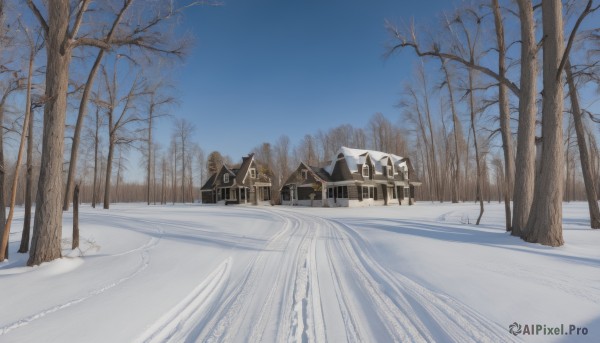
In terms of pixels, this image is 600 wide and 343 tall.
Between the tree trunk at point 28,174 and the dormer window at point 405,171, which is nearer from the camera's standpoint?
the tree trunk at point 28,174

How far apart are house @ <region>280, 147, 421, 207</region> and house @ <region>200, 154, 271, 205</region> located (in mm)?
3641

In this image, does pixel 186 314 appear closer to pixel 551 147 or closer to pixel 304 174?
pixel 551 147

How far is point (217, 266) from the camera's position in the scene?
6344 mm

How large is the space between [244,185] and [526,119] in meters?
32.6

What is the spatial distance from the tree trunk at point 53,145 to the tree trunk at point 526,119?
1269cm

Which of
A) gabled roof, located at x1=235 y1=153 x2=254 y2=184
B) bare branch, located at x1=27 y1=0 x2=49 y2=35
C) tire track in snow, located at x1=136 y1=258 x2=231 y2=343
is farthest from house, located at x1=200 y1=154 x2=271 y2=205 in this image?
tire track in snow, located at x1=136 y1=258 x2=231 y2=343

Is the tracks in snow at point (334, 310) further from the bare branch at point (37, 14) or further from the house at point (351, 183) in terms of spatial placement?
the house at point (351, 183)

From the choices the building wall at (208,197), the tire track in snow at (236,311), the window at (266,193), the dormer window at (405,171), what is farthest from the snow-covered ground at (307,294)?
the building wall at (208,197)

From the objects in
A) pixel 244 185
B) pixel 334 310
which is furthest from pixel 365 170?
pixel 334 310

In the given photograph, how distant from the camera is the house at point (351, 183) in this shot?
3303 cm

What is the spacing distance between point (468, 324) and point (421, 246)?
4.74 metres

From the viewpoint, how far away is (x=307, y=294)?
178 inches

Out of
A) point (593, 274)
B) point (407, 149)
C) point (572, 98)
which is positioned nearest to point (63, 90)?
point (593, 274)

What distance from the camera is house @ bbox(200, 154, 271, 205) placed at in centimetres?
3850
